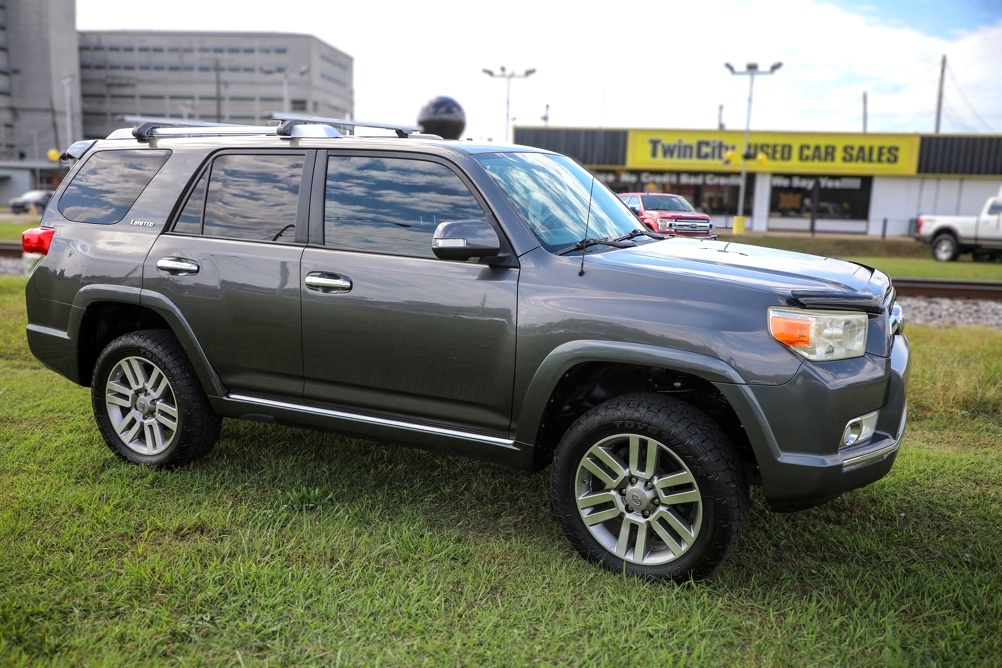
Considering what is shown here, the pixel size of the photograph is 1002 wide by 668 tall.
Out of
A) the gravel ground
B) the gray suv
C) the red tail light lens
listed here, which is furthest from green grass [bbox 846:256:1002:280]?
the red tail light lens

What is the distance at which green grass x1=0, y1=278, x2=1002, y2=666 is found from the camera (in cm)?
289

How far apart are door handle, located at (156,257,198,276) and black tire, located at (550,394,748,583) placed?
7.07 feet

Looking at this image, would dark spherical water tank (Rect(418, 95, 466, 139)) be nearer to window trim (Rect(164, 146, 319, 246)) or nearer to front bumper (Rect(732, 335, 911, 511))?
window trim (Rect(164, 146, 319, 246))

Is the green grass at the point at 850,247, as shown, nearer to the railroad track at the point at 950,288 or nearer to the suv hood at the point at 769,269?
the railroad track at the point at 950,288

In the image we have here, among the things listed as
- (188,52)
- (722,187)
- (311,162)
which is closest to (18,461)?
(311,162)

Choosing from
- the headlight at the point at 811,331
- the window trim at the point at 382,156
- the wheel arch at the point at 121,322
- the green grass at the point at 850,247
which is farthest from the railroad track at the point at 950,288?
the wheel arch at the point at 121,322

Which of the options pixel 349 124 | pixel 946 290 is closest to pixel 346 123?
pixel 349 124

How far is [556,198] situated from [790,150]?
1481 inches

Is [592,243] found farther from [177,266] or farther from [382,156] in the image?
[177,266]

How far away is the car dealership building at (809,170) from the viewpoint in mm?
38094

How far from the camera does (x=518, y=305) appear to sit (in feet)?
11.2

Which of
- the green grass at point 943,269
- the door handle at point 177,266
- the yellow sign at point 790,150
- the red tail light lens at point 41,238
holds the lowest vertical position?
the green grass at point 943,269

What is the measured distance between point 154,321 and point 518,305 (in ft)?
7.79

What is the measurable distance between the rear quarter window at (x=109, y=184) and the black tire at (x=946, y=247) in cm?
2332
